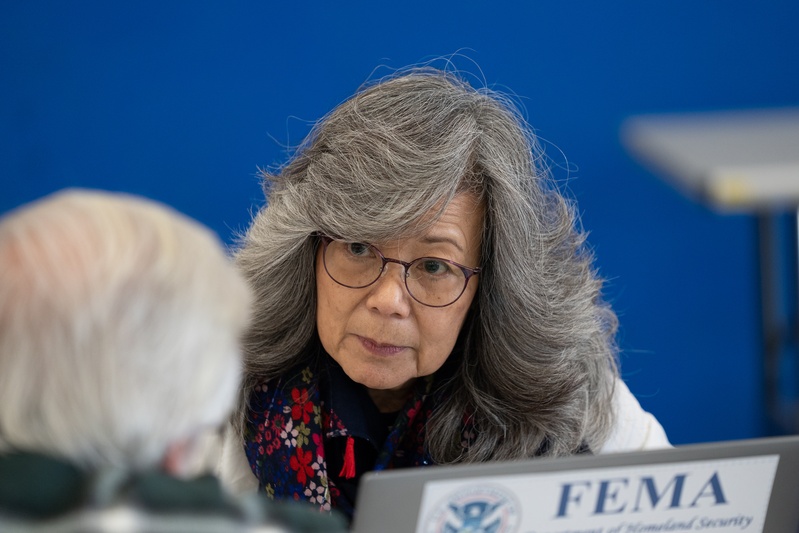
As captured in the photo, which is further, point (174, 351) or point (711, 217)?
point (711, 217)

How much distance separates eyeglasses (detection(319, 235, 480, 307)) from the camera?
5.33 ft

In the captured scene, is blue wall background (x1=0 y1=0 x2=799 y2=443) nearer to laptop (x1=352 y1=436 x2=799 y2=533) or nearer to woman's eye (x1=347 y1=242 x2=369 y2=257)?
woman's eye (x1=347 y1=242 x2=369 y2=257)

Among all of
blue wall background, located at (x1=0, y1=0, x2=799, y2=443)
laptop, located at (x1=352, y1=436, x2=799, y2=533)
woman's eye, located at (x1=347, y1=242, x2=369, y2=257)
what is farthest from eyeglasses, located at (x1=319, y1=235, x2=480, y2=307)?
blue wall background, located at (x1=0, y1=0, x2=799, y2=443)

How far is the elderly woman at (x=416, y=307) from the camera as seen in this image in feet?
5.27

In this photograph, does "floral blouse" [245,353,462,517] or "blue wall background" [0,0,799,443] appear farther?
"blue wall background" [0,0,799,443]

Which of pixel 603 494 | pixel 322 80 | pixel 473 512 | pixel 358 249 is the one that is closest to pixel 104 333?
pixel 473 512

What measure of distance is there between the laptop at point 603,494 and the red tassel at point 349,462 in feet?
1.66

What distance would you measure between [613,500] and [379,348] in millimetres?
534

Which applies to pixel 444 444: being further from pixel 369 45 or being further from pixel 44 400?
pixel 369 45

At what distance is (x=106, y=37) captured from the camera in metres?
3.20

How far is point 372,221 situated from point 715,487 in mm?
612

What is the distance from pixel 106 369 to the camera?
0.86 metres

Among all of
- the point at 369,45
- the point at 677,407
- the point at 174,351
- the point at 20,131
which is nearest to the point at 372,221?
the point at 174,351

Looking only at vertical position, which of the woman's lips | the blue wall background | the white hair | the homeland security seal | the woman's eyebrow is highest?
the blue wall background
